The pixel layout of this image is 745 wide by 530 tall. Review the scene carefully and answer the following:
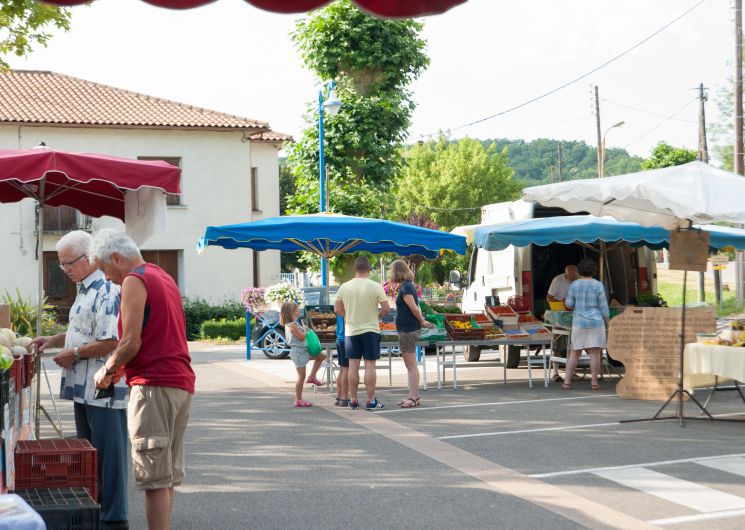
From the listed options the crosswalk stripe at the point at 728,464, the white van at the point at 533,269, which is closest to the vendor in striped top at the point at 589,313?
the white van at the point at 533,269

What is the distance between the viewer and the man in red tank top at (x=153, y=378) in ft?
18.9

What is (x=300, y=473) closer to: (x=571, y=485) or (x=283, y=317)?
(x=571, y=485)

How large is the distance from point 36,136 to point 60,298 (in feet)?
17.7

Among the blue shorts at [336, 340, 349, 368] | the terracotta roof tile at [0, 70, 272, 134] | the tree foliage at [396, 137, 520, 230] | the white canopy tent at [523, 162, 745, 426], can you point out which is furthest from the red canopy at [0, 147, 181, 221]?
the tree foliage at [396, 137, 520, 230]

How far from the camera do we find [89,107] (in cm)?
3569

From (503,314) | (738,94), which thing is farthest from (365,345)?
(738,94)

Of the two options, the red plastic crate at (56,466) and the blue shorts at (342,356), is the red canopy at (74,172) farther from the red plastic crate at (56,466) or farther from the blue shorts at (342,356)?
the blue shorts at (342,356)

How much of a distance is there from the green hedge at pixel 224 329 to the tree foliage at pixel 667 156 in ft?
113

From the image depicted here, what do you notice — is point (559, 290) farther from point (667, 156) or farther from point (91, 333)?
point (667, 156)

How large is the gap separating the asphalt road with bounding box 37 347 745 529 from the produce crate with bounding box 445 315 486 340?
1.22m

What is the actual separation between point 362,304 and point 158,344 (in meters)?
6.73

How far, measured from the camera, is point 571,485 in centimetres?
807

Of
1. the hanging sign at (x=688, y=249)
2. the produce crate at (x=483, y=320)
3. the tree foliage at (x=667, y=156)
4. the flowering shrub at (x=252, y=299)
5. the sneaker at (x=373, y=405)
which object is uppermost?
the tree foliage at (x=667, y=156)

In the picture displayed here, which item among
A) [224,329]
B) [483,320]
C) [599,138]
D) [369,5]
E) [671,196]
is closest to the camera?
[369,5]
